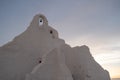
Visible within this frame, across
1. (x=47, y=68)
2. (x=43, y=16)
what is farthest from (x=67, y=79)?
(x=43, y=16)

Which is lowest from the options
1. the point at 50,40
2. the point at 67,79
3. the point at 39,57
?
the point at 67,79

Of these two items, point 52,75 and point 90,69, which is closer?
point 52,75

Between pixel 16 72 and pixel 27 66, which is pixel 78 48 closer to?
pixel 27 66

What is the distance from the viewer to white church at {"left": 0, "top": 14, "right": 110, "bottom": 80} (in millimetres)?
21719

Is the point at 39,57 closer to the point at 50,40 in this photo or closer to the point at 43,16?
the point at 50,40

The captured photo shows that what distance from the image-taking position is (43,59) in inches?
873

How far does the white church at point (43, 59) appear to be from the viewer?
21719 mm

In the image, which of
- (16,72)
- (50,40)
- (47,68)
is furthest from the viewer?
(50,40)

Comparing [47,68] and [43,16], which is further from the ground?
[43,16]

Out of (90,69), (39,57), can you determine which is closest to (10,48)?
(39,57)

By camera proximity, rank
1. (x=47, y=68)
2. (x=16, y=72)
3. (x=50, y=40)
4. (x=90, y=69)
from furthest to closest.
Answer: (x=50, y=40)
(x=90, y=69)
(x=16, y=72)
(x=47, y=68)

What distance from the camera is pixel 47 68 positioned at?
21.3m

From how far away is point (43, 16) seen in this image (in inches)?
1168

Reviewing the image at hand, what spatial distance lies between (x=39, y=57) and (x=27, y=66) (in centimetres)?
244
